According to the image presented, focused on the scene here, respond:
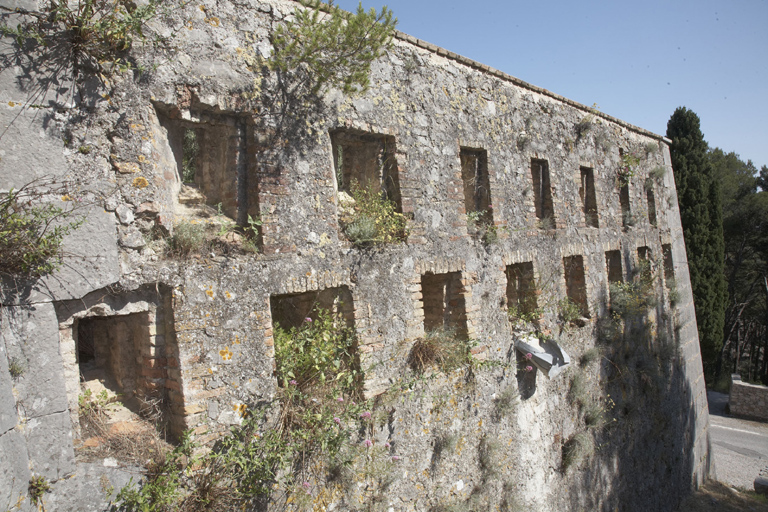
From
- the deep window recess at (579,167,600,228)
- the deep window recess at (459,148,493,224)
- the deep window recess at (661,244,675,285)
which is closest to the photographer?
the deep window recess at (459,148,493,224)

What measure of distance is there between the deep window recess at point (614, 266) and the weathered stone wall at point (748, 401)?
46.5 feet

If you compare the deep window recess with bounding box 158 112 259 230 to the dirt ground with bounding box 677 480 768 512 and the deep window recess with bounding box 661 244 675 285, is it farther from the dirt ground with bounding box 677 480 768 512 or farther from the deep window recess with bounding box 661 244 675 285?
the dirt ground with bounding box 677 480 768 512

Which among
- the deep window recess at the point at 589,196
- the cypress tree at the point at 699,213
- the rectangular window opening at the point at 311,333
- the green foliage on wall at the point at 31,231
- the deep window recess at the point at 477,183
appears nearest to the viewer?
the green foliage on wall at the point at 31,231

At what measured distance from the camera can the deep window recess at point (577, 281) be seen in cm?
818

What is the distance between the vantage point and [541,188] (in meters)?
7.79

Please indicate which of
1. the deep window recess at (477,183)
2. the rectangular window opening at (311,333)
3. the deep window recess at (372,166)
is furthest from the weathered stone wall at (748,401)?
the rectangular window opening at (311,333)

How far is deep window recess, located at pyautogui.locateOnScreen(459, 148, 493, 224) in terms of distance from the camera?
6.51 m

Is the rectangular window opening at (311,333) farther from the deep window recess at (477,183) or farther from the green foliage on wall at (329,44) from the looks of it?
the deep window recess at (477,183)

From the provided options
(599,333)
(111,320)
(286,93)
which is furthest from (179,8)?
(599,333)

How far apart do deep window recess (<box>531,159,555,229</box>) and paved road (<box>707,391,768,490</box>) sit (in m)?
10.9

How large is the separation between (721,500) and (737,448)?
5.81 metres

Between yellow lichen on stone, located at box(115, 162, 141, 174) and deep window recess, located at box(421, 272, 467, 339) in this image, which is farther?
deep window recess, located at box(421, 272, 467, 339)

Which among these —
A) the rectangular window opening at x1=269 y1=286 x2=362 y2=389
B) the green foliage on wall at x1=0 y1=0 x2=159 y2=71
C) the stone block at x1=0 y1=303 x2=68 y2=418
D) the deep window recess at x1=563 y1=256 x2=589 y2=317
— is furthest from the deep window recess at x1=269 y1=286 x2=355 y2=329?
the deep window recess at x1=563 y1=256 x2=589 y2=317

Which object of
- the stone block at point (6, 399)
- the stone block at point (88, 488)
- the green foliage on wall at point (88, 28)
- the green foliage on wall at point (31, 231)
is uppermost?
the green foliage on wall at point (88, 28)
